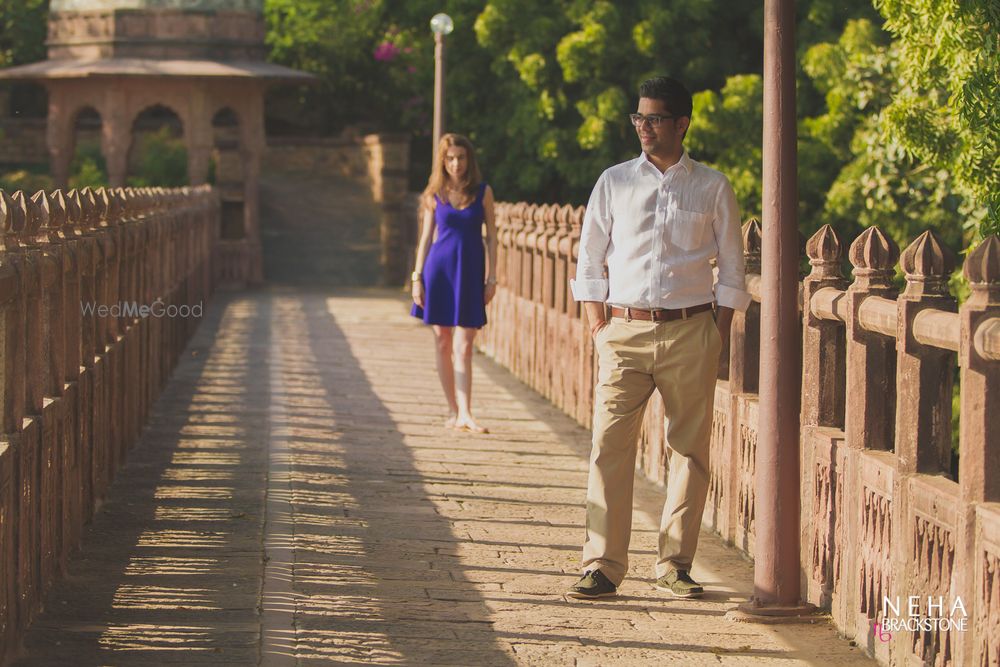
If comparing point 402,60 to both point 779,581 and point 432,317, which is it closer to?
point 432,317

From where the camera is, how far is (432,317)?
11.8 meters

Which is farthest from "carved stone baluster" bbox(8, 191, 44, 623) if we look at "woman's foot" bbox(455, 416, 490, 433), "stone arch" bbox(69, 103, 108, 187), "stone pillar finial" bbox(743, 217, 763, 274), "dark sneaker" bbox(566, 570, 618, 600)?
"stone arch" bbox(69, 103, 108, 187)

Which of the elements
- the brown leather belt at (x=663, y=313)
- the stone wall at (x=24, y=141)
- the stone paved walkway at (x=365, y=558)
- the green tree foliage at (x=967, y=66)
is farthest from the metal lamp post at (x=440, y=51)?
the stone wall at (x=24, y=141)

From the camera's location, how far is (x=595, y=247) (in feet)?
23.1

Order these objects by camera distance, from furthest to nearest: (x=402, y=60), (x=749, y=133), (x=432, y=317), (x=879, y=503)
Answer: (x=402, y=60), (x=749, y=133), (x=432, y=317), (x=879, y=503)

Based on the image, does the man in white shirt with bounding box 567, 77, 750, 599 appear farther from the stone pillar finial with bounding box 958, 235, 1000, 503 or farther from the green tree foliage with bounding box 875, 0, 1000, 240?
the green tree foliage with bounding box 875, 0, 1000, 240

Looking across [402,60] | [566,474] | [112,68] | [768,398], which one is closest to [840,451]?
[768,398]

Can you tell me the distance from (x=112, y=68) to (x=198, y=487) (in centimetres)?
2247

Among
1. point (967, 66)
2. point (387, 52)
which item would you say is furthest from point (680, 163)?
point (387, 52)

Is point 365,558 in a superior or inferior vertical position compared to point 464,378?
inferior

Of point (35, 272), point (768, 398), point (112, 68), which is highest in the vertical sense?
point (112, 68)

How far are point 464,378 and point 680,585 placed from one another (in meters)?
4.91

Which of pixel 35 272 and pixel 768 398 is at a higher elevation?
pixel 35 272

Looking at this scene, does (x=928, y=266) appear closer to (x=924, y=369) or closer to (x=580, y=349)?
(x=924, y=369)
